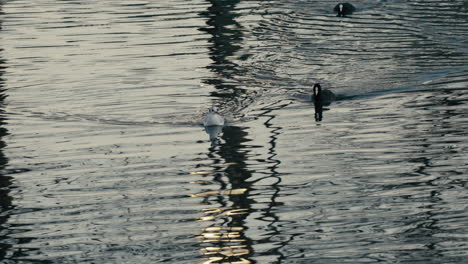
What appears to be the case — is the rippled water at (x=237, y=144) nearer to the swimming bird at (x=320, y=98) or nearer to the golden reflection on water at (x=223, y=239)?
the golden reflection on water at (x=223, y=239)

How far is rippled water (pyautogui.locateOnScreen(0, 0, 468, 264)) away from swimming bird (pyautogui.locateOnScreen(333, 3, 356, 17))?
1.85 meters

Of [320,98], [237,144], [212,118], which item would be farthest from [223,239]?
[320,98]

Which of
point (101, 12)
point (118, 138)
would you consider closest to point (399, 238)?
point (118, 138)

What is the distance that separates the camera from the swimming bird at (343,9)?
120 ft

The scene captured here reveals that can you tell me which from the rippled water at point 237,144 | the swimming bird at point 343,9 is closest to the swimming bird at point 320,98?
the rippled water at point 237,144

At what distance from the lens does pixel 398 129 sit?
19.1m

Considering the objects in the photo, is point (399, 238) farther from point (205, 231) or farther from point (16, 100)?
point (16, 100)

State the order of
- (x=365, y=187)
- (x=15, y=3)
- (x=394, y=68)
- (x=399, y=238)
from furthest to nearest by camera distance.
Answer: (x=15, y=3) < (x=394, y=68) < (x=365, y=187) < (x=399, y=238)

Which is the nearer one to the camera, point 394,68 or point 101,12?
point 394,68

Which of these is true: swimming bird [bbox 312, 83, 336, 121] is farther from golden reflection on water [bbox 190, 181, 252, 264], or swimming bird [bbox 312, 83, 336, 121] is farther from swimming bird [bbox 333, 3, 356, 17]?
swimming bird [bbox 333, 3, 356, 17]

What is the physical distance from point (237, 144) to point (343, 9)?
1862cm

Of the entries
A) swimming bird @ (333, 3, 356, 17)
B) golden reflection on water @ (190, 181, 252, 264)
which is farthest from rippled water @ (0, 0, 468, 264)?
swimming bird @ (333, 3, 356, 17)

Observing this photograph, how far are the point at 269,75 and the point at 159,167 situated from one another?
940 cm

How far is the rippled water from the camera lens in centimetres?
1322
